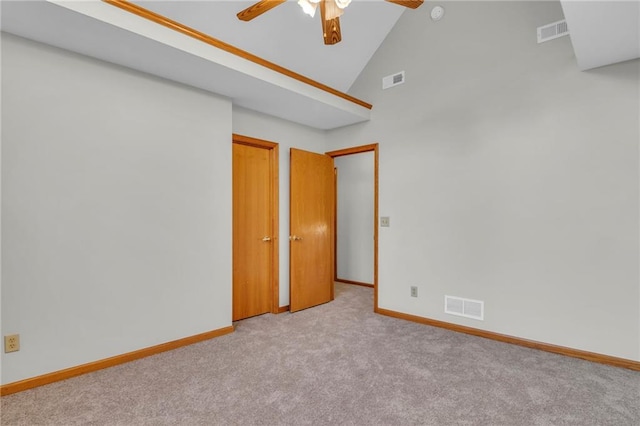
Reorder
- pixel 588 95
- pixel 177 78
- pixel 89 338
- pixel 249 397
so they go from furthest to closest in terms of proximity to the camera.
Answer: pixel 177 78 → pixel 588 95 → pixel 89 338 → pixel 249 397

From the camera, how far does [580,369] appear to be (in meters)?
2.51

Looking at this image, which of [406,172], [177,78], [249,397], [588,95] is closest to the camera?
[249,397]

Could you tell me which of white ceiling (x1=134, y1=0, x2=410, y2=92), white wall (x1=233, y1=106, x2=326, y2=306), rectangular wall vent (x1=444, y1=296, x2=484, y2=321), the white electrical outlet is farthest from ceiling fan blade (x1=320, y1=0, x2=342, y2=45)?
the white electrical outlet

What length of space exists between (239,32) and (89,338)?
2918 millimetres

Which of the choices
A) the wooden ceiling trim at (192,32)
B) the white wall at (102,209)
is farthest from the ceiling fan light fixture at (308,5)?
the white wall at (102,209)

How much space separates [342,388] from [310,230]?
2301 millimetres

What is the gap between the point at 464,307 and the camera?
3.34 meters

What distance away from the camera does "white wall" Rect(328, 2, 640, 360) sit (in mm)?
2598

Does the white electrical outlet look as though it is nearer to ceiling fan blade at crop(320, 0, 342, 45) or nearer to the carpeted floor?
the carpeted floor

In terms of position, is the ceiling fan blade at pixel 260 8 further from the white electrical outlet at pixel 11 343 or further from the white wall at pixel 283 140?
the white electrical outlet at pixel 11 343

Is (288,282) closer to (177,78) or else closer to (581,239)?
(177,78)

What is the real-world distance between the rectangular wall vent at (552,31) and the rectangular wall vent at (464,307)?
2.48 metres

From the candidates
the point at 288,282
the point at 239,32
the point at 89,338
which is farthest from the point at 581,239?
the point at 89,338

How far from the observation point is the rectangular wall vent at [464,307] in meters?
3.25
